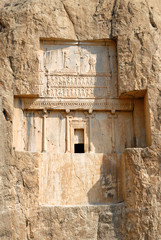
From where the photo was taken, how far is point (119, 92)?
12.5 metres

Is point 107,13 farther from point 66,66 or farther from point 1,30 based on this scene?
point 1,30

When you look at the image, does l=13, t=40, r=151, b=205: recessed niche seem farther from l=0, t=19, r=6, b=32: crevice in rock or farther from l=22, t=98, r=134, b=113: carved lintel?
l=0, t=19, r=6, b=32: crevice in rock

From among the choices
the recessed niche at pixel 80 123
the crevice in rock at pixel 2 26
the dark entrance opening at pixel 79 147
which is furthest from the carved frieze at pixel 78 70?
the dark entrance opening at pixel 79 147

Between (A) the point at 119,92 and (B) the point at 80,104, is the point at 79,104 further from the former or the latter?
(A) the point at 119,92

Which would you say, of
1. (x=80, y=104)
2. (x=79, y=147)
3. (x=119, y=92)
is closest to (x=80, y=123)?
(x=80, y=104)

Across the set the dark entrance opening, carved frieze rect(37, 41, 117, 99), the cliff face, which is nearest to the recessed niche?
carved frieze rect(37, 41, 117, 99)

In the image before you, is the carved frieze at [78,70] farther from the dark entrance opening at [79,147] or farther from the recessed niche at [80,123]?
the dark entrance opening at [79,147]

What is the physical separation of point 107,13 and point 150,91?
3112 millimetres

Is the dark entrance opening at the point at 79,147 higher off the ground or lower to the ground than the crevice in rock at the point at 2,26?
lower

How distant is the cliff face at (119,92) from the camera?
36.4ft

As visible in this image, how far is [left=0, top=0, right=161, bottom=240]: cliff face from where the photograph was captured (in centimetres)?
1111

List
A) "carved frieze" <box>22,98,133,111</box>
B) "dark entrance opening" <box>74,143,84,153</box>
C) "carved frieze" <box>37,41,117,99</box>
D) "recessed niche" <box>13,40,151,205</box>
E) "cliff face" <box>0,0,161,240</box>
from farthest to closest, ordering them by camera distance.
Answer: "dark entrance opening" <box>74,143,84,153</box>
"carved frieze" <box>37,41,117,99</box>
"carved frieze" <box>22,98,133,111</box>
"recessed niche" <box>13,40,151,205</box>
"cliff face" <box>0,0,161,240</box>

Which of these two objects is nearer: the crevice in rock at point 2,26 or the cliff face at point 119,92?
the cliff face at point 119,92

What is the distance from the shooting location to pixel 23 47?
40.7ft
